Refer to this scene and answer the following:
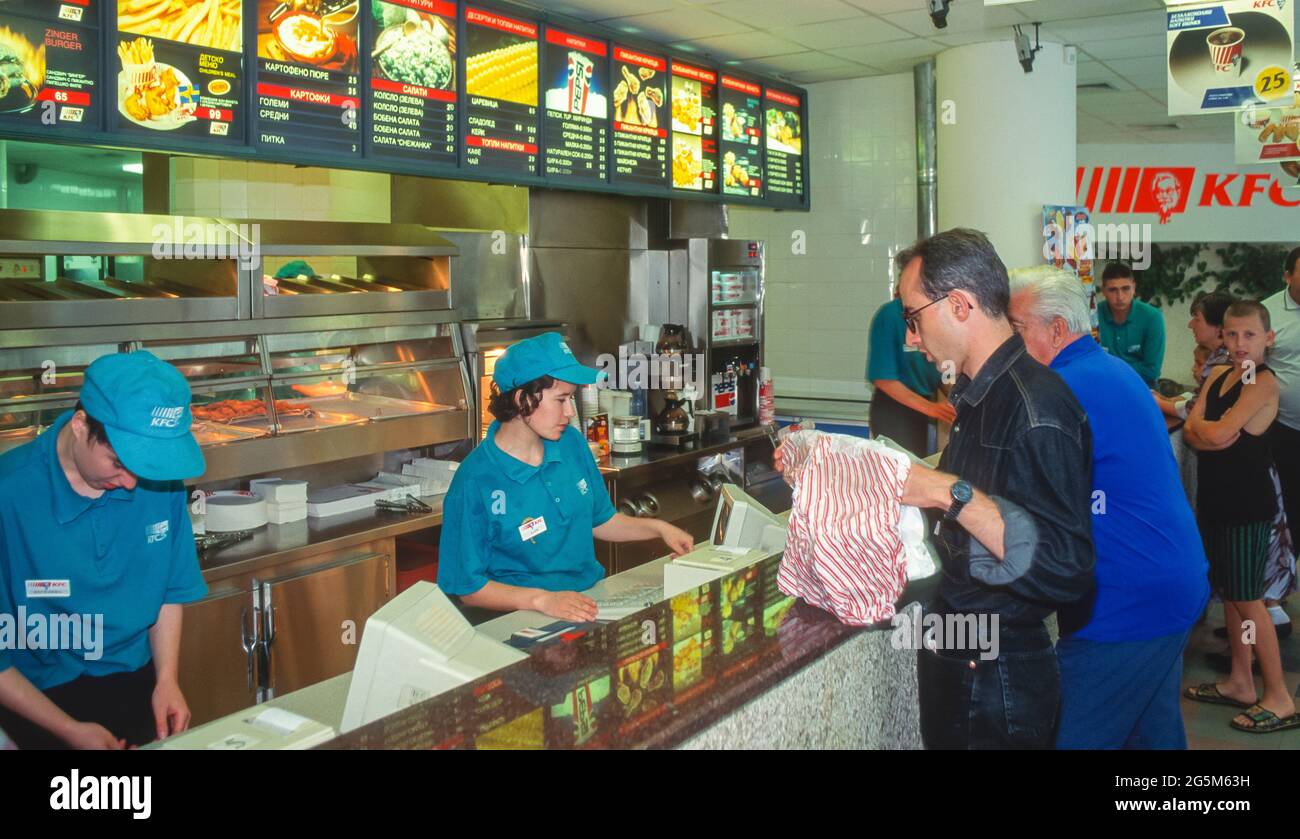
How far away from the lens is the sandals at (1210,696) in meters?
4.71

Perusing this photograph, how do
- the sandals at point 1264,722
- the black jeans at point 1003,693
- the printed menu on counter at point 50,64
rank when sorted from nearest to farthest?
the black jeans at point 1003,693, the printed menu on counter at point 50,64, the sandals at point 1264,722

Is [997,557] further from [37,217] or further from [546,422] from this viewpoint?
[37,217]

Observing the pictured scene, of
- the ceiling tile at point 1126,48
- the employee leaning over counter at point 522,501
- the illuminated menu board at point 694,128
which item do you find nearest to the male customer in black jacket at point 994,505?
the employee leaning over counter at point 522,501

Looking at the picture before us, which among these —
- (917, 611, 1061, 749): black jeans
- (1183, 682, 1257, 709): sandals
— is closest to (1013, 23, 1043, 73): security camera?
(1183, 682, 1257, 709): sandals

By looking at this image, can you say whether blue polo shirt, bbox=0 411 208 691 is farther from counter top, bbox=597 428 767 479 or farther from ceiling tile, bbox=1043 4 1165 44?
ceiling tile, bbox=1043 4 1165 44

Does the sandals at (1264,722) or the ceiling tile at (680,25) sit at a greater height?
the ceiling tile at (680,25)

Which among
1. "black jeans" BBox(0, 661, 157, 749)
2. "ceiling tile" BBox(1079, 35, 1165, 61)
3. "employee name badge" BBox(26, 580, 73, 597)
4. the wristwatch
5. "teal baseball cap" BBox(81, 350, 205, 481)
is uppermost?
"ceiling tile" BBox(1079, 35, 1165, 61)

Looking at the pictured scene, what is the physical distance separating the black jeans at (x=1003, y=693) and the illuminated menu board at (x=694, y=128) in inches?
185

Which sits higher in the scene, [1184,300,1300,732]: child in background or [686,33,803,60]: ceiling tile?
[686,33,803,60]: ceiling tile

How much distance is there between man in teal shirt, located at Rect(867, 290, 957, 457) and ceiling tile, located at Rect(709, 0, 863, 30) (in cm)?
152

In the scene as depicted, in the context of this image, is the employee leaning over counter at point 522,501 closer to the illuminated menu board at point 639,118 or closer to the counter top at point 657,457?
the counter top at point 657,457

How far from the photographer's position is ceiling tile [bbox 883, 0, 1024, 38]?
563cm
